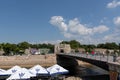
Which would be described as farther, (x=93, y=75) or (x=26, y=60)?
(x=26, y=60)

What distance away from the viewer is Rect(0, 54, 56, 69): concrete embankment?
8608cm

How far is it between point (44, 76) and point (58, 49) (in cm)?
8623

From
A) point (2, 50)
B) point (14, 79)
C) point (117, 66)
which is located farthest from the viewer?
point (2, 50)

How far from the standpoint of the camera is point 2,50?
→ 5113 inches

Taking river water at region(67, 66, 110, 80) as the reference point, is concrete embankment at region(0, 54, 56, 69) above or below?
above

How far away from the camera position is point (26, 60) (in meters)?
88.9

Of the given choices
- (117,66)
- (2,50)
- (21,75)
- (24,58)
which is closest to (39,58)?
(24,58)

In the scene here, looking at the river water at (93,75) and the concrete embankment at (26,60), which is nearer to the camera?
the river water at (93,75)

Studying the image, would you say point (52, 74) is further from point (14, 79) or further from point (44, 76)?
point (14, 79)

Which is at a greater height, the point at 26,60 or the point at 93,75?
the point at 26,60

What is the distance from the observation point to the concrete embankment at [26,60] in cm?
8608

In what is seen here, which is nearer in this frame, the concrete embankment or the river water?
the river water

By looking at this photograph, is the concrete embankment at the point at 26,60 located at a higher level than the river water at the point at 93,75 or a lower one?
higher

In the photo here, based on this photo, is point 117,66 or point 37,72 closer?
point 117,66
